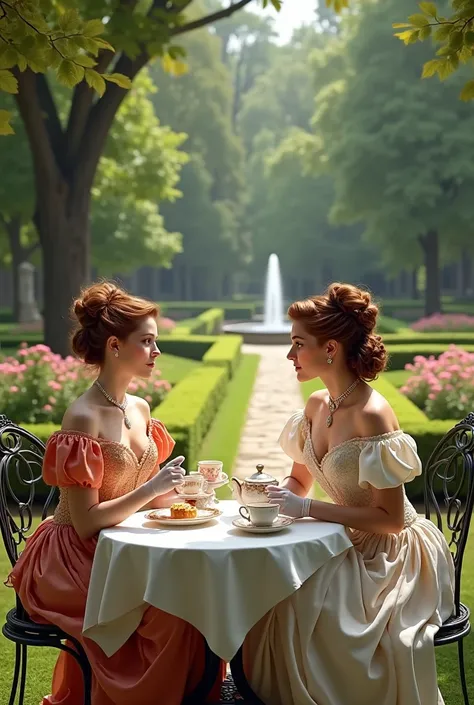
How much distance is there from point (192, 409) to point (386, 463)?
606cm

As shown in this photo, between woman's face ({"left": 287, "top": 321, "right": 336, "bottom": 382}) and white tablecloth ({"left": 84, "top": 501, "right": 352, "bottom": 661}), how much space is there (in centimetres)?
72

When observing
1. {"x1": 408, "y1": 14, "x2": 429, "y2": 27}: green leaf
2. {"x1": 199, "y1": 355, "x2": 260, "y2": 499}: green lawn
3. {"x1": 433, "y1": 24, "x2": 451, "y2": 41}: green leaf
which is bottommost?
{"x1": 199, "y1": 355, "x2": 260, "y2": 499}: green lawn

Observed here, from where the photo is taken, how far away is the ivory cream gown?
3.59m

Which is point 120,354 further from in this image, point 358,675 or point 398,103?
point 398,103

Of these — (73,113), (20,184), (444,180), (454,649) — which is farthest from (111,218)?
(454,649)

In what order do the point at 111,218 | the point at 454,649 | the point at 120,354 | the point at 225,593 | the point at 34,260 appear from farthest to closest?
the point at 34,260 → the point at 111,218 → the point at 454,649 → the point at 120,354 → the point at 225,593

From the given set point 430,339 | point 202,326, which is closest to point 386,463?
point 430,339

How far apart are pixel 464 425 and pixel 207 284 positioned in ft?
145

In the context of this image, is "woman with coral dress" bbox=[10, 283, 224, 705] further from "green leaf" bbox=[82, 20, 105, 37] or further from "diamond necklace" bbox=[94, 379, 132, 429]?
"green leaf" bbox=[82, 20, 105, 37]

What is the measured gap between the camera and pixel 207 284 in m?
48.2

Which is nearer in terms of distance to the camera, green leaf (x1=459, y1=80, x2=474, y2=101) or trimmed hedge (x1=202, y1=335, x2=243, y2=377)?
green leaf (x1=459, y1=80, x2=474, y2=101)

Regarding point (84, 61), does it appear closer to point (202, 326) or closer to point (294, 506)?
point (294, 506)

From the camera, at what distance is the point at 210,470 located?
13.5 ft

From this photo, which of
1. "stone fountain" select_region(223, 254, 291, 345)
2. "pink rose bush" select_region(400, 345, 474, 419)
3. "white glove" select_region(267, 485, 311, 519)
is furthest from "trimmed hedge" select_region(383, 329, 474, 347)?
"white glove" select_region(267, 485, 311, 519)
